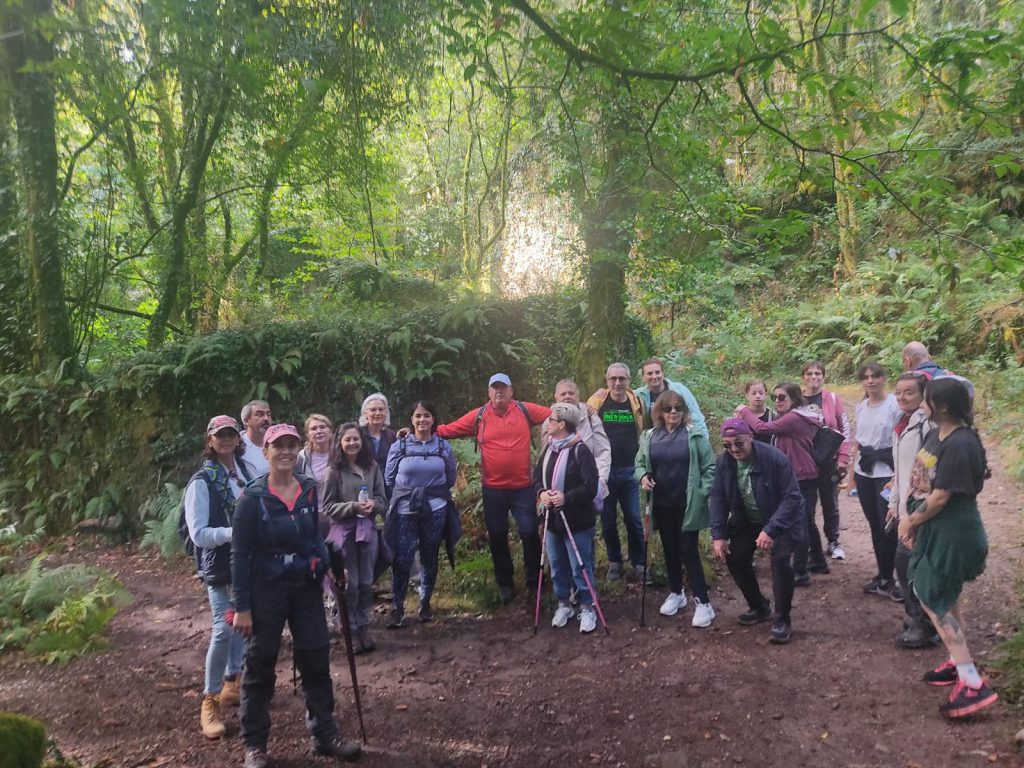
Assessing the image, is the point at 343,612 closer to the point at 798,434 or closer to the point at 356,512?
the point at 356,512

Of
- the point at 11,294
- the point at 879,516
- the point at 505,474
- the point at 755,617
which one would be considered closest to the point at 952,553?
the point at 755,617

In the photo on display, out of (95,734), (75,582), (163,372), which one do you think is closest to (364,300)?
(163,372)

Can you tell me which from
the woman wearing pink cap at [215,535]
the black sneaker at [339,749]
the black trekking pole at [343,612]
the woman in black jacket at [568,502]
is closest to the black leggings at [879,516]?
the woman in black jacket at [568,502]

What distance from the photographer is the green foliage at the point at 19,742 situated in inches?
93.7

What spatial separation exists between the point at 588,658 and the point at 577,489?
134 centimetres

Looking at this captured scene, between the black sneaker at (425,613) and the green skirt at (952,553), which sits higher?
the green skirt at (952,553)

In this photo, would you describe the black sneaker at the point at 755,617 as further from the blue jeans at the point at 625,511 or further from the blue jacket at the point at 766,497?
the blue jeans at the point at 625,511

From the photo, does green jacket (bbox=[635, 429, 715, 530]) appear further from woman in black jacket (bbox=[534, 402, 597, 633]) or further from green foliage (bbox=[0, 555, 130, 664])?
green foliage (bbox=[0, 555, 130, 664])

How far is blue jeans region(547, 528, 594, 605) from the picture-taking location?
5789mm

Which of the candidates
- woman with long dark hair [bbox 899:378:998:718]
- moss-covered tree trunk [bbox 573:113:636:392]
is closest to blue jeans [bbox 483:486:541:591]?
woman with long dark hair [bbox 899:378:998:718]

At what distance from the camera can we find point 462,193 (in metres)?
16.5

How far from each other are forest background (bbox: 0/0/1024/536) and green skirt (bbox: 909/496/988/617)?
149cm

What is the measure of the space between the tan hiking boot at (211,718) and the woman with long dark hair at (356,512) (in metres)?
1.37

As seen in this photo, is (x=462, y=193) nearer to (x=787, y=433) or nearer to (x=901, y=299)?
(x=901, y=299)
